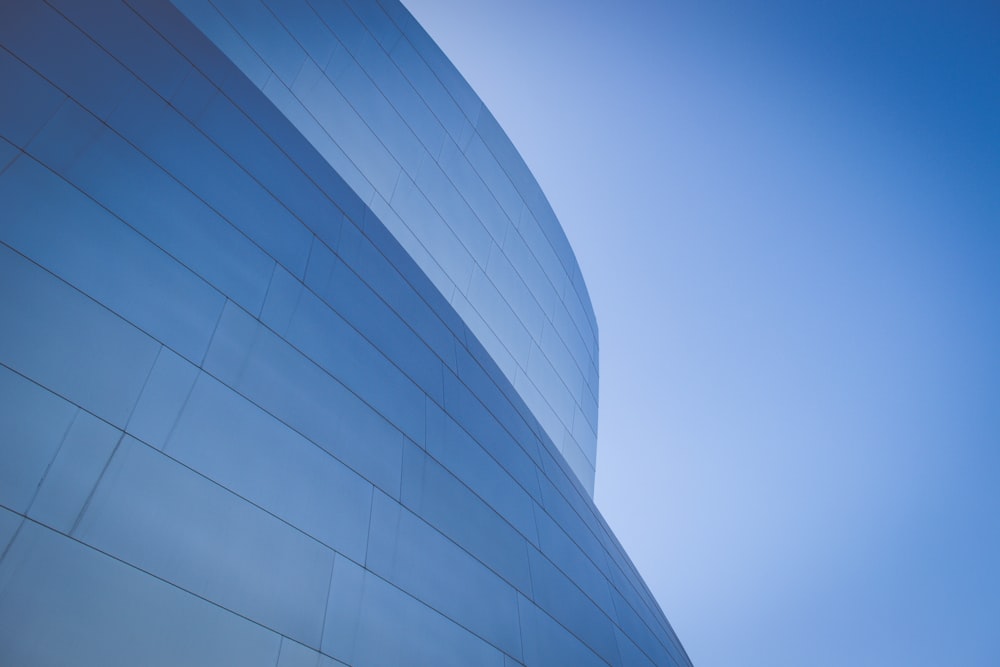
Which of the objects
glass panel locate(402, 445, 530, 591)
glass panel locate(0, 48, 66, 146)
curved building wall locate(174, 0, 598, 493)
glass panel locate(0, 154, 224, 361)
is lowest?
glass panel locate(402, 445, 530, 591)

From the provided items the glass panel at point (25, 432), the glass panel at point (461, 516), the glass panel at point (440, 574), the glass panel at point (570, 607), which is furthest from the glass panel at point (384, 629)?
the glass panel at point (25, 432)

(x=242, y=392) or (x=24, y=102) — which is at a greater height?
(x=24, y=102)

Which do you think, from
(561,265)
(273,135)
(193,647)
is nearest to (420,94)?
(273,135)

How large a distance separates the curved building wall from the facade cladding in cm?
10

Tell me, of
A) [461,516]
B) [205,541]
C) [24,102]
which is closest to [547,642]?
[461,516]

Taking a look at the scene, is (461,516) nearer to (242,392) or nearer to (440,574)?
(440,574)

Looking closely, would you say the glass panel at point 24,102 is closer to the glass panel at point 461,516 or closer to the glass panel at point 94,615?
the glass panel at point 94,615

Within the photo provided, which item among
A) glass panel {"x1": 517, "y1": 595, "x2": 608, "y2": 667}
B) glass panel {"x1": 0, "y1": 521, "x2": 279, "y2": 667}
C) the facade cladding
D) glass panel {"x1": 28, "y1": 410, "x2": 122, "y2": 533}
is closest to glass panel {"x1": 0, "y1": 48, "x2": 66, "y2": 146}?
the facade cladding

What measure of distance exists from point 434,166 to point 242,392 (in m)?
8.88

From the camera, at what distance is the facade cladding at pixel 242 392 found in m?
3.78

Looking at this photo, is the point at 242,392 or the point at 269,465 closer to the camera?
the point at 269,465

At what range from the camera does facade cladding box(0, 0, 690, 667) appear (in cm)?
378

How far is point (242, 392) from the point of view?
5.24 meters

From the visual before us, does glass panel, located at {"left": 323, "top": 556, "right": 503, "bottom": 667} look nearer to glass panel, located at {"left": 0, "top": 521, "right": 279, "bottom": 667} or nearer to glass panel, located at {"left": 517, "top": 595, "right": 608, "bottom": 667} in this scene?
glass panel, located at {"left": 0, "top": 521, "right": 279, "bottom": 667}
